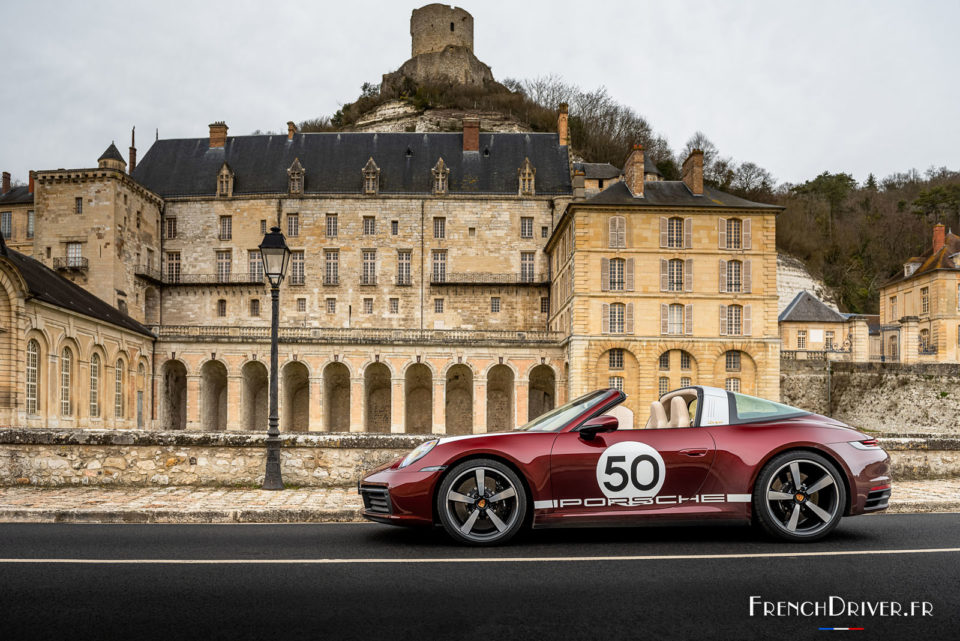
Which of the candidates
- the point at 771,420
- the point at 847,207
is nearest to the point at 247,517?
the point at 771,420

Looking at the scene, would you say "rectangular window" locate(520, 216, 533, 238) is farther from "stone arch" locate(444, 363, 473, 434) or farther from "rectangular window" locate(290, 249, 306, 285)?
"rectangular window" locate(290, 249, 306, 285)

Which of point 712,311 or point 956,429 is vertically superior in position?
point 712,311

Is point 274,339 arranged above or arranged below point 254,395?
above

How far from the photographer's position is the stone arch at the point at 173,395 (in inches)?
1829

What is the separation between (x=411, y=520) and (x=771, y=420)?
3.06 metres

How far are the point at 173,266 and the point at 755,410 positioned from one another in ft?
176

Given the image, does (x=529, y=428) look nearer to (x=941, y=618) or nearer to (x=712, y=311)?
(x=941, y=618)

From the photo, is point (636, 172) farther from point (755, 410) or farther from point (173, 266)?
point (755, 410)

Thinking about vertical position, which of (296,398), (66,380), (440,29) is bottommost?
(296,398)

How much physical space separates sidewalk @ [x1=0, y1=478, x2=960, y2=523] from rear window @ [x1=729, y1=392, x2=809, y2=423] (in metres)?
2.90

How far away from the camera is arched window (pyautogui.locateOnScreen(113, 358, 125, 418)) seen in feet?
130

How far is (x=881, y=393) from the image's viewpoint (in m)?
45.8

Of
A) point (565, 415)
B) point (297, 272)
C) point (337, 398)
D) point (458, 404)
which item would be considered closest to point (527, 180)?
point (458, 404)

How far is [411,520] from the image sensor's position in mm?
6172
